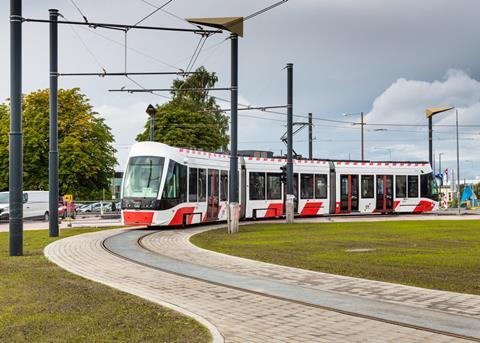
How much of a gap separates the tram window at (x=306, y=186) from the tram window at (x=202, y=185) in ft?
30.7

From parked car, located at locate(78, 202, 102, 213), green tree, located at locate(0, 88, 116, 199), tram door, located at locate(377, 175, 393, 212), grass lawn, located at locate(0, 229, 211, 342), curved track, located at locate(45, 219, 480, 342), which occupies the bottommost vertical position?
parked car, located at locate(78, 202, 102, 213)

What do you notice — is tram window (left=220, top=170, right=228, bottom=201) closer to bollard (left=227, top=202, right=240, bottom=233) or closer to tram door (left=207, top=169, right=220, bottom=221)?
tram door (left=207, top=169, right=220, bottom=221)

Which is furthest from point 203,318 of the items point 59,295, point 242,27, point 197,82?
point 197,82

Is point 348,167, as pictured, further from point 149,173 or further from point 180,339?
point 180,339

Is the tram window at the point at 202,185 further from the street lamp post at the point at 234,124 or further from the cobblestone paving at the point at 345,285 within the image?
the cobblestone paving at the point at 345,285

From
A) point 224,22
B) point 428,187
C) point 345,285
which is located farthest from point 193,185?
point 428,187

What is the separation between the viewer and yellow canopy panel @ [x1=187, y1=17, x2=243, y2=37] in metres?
22.4

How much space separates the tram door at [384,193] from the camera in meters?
40.0

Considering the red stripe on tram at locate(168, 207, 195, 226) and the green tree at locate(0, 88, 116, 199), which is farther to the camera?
the green tree at locate(0, 88, 116, 199)

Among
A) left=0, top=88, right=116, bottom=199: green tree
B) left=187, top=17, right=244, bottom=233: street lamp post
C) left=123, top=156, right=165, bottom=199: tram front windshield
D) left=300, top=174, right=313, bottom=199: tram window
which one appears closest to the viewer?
left=187, top=17, right=244, bottom=233: street lamp post

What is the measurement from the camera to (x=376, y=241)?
18.9m

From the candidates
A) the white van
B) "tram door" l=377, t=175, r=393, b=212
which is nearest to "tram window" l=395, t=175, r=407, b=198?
"tram door" l=377, t=175, r=393, b=212

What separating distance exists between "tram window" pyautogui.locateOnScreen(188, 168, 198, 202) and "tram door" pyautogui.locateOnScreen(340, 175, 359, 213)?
13.4m

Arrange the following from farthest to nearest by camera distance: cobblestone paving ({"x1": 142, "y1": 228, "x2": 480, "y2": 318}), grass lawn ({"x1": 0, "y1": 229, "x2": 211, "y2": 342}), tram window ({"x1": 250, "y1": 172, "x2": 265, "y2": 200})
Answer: tram window ({"x1": 250, "y1": 172, "x2": 265, "y2": 200}) → cobblestone paving ({"x1": 142, "y1": 228, "x2": 480, "y2": 318}) → grass lawn ({"x1": 0, "y1": 229, "x2": 211, "y2": 342})
